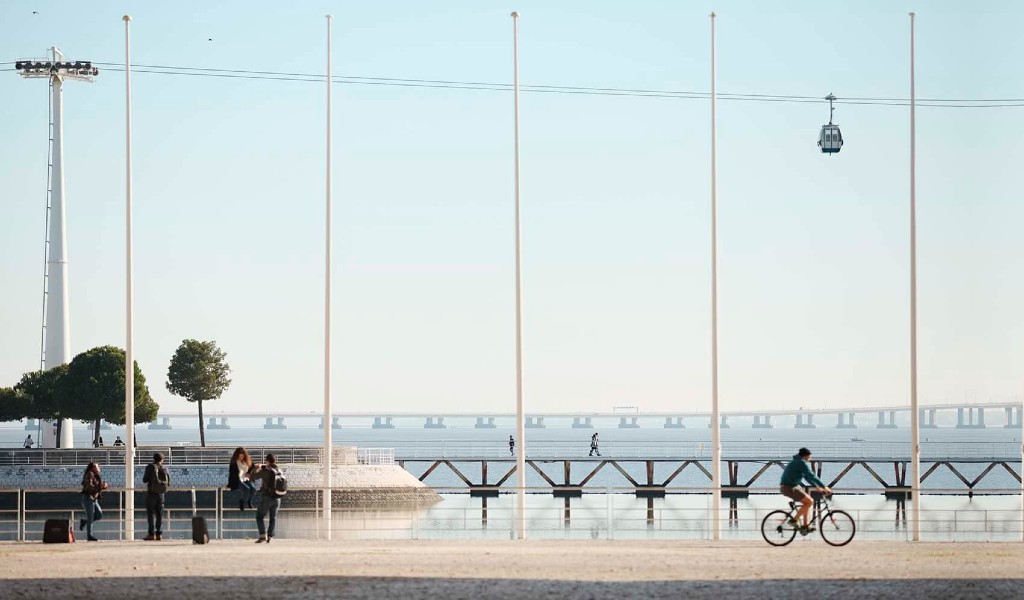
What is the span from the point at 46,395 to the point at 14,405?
8.00 feet

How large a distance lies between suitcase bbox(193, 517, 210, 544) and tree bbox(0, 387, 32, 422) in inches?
2302

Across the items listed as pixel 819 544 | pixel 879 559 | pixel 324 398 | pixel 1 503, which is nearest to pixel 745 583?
pixel 879 559

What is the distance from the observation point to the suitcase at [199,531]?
2827cm

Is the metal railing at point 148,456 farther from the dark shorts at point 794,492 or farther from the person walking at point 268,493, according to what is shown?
the dark shorts at point 794,492

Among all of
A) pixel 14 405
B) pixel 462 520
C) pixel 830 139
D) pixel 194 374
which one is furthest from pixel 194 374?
pixel 830 139

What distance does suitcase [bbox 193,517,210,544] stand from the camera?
92.7 feet

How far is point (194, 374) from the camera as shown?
8481 centimetres

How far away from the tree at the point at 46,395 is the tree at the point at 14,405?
0.61 ft

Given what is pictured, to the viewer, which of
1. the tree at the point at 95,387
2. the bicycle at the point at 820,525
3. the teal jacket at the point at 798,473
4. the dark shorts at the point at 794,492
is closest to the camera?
the teal jacket at the point at 798,473

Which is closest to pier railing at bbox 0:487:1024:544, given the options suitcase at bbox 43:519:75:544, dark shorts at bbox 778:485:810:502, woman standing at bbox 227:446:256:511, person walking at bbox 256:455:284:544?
woman standing at bbox 227:446:256:511

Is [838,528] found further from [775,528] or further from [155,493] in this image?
[155,493]

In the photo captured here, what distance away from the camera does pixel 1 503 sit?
2783 inches

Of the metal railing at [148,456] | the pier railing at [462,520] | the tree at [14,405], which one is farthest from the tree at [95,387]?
the pier railing at [462,520]

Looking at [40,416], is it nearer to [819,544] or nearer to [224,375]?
[224,375]
